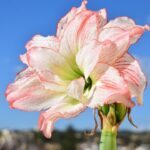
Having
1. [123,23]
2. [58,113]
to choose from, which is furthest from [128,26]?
[58,113]

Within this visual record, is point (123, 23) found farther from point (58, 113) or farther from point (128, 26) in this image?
point (58, 113)

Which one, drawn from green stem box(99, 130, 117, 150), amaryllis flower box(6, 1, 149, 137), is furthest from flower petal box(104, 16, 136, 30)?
green stem box(99, 130, 117, 150)

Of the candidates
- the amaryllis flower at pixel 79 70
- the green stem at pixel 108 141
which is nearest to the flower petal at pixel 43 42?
the amaryllis flower at pixel 79 70

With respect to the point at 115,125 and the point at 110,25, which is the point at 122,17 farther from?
the point at 115,125

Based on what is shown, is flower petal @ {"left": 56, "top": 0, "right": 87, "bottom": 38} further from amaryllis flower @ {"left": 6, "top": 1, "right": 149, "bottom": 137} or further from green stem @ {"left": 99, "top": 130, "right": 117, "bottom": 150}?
green stem @ {"left": 99, "top": 130, "right": 117, "bottom": 150}

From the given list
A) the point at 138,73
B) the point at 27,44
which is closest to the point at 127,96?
the point at 138,73

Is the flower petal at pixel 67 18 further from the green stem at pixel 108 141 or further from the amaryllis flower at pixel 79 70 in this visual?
the green stem at pixel 108 141
